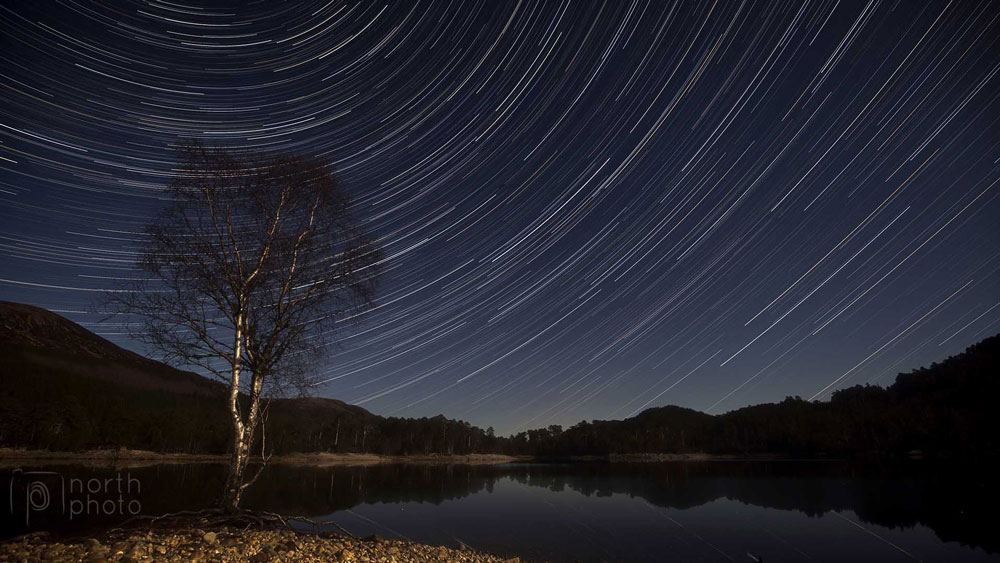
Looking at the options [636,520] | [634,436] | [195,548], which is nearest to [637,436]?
[634,436]

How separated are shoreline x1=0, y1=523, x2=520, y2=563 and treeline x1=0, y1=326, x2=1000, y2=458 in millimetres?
77089

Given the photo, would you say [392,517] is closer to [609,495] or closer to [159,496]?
[159,496]

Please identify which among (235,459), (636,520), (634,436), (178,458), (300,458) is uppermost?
(235,459)

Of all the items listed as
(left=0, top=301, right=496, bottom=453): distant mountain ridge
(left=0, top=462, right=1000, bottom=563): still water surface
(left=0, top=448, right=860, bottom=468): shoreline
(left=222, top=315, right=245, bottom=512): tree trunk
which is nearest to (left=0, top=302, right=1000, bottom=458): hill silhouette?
(left=0, top=301, right=496, bottom=453): distant mountain ridge

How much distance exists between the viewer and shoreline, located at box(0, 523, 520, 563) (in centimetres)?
660

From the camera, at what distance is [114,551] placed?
673 centimetres

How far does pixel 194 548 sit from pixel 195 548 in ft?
0.04

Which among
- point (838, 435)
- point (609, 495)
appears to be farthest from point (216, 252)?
point (838, 435)

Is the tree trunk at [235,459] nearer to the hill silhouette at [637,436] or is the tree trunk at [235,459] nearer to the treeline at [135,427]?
the treeline at [135,427]

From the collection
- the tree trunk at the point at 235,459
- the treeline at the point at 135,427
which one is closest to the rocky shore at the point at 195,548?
the tree trunk at the point at 235,459

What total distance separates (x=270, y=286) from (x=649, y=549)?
1685 centimetres

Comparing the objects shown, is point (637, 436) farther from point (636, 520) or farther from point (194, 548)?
point (194, 548)

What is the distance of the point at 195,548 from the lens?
7328 mm

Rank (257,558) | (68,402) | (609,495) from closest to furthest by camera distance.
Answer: (257,558) < (609,495) < (68,402)
